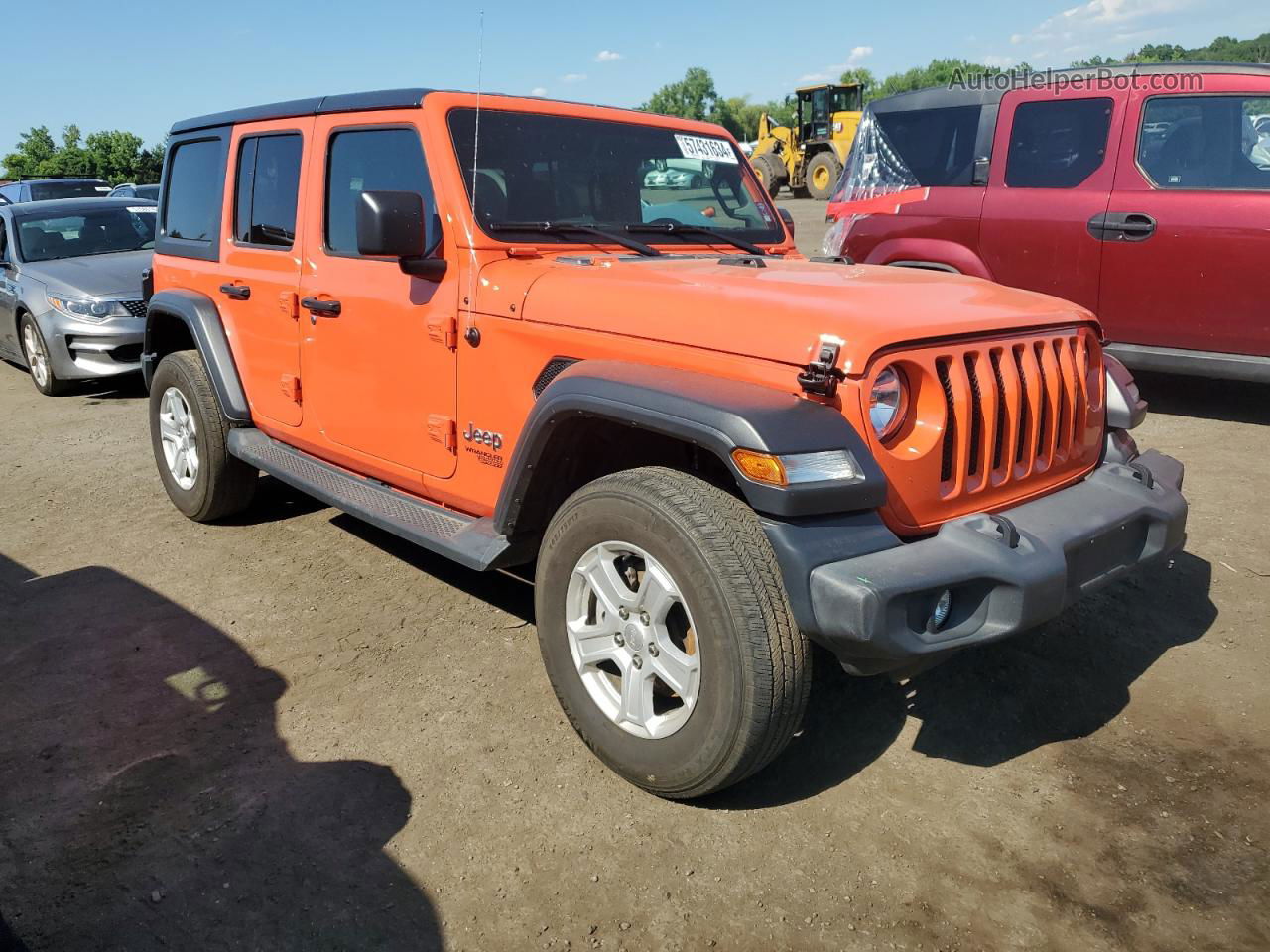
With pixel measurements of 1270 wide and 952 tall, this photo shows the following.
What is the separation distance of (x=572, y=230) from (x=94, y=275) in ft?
21.9

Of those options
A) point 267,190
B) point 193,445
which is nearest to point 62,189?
point 193,445

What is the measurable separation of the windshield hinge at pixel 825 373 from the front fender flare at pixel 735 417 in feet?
0.14

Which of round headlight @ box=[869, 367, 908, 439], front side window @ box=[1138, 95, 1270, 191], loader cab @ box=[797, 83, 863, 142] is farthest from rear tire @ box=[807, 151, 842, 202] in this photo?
round headlight @ box=[869, 367, 908, 439]

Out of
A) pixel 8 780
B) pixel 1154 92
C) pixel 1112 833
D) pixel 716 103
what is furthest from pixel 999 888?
pixel 716 103

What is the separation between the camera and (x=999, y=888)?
2441mm

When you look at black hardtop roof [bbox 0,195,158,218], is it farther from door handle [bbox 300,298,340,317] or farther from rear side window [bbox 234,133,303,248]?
door handle [bbox 300,298,340,317]

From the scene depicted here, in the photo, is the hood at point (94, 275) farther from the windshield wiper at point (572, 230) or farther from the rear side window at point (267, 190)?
the windshield wiper at point (572, 230)

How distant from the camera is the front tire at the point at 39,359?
8398 mm

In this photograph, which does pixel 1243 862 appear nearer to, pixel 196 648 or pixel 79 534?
pixel 196 648

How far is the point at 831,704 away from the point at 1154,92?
4780 millimetres

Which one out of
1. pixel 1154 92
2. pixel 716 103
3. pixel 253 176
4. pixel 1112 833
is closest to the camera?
pixel 1112 833

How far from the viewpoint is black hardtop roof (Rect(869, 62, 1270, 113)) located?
233 inches

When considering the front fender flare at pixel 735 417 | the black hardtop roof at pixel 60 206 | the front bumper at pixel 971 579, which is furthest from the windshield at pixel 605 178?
the black hardtop roof at pixel 60 206

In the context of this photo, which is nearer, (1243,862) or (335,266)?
(1243,862)
